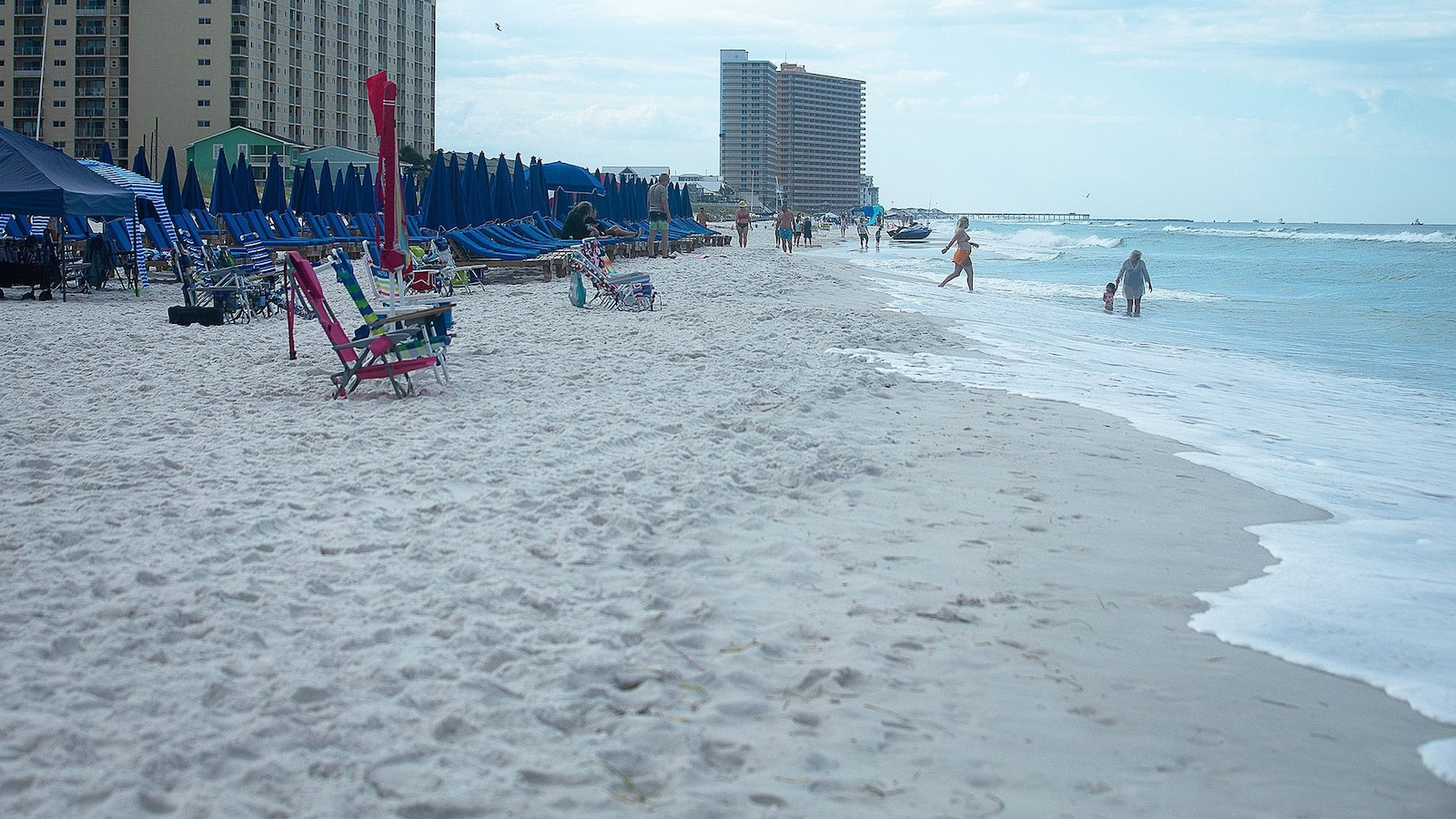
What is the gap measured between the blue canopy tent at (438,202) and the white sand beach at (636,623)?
11628mm

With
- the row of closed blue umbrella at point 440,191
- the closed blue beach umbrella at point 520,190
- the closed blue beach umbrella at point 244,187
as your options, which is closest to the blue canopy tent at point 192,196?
the row of closed blue umbrella at point 440,191

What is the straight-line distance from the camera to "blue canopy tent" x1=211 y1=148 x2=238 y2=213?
63.1ft

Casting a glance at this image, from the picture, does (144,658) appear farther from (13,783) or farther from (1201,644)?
(1201,644)

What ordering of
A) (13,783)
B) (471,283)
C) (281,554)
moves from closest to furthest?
(13,783) → (281,554) → (471,283)

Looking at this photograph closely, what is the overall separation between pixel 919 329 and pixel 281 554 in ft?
27.1

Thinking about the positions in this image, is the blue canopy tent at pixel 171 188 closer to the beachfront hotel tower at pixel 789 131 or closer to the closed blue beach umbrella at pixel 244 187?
the closed blue beach umbrella at pixel 244 187

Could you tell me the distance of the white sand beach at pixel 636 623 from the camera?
7.80 ft

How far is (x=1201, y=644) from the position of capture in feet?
10.7

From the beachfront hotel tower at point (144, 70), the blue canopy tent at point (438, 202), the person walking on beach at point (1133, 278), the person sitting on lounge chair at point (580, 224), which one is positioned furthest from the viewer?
the beachfront hotel tower at point (144, 70)

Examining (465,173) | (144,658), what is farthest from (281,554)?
(465,173)

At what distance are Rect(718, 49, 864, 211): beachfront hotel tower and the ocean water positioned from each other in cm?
15813

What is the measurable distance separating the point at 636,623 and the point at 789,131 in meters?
180

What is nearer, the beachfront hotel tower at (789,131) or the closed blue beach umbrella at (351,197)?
the closed blue beach umbrella at (351,197)

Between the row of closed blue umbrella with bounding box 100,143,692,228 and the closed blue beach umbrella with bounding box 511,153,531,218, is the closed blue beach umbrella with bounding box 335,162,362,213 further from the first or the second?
the closed blue beach umbrella with bounding box 511,153,531,218
